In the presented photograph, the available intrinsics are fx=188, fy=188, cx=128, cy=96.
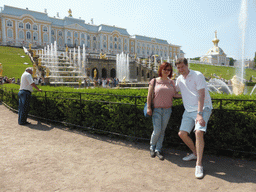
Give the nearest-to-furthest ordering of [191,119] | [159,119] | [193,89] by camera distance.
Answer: [193,89] → [191,119] → [159,119]

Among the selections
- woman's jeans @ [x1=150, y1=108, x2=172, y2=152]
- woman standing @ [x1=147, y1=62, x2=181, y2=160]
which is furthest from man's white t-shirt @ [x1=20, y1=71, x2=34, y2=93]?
woman's jeans @ [x1=150, y1=108, x2=172, y2=152]

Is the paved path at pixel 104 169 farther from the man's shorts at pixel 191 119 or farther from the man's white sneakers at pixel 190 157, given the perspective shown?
the man's shorts at pixel 191 119

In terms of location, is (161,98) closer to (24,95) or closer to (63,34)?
(24,95)

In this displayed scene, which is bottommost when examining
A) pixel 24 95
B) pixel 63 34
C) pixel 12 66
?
pixel 24 95

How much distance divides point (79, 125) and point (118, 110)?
174cm

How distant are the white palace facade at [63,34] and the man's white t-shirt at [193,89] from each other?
57.3 m

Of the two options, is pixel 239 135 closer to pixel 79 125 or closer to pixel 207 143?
pixel 207 143

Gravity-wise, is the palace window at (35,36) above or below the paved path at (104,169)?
above

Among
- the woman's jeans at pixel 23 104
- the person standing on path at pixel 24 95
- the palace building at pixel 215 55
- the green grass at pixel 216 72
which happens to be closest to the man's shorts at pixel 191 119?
the person standing on path at pixel 24 95

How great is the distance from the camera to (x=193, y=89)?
3389 millimetres

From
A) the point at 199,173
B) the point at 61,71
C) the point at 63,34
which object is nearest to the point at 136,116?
the point at 199,173

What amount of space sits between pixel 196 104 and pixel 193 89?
0.28m

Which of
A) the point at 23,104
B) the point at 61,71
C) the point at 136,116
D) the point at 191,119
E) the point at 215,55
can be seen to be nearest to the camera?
the point at 191,119

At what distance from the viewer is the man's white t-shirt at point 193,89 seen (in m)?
3.26
